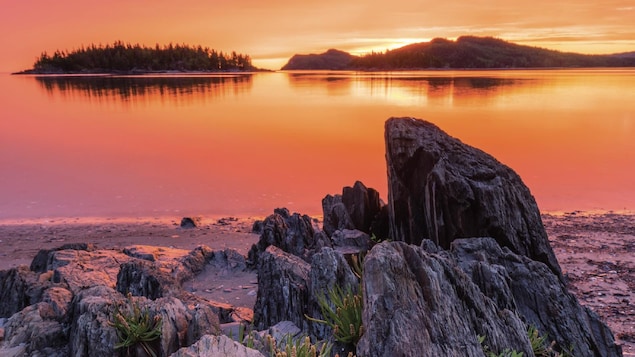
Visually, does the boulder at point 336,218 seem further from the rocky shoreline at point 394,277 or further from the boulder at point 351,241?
the boulder at point 351,241

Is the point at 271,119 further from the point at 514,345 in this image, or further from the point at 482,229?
the point at 514,345

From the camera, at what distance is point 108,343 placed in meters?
4.88

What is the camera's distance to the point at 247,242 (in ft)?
42.7

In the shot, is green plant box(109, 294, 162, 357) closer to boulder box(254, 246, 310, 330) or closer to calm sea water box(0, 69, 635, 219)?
boulder box(254, 246, 310, 330)

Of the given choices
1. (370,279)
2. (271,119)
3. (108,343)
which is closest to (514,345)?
(370,279)

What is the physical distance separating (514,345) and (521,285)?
7.31 feet

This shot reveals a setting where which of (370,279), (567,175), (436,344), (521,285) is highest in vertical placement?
(370,279)

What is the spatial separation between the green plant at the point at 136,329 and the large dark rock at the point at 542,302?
4.28m

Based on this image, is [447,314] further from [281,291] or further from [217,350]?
[281,291]

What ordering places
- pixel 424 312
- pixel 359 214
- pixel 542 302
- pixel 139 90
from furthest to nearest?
pixel 139 90
pixel 359 214
pixel 542 302
pixel 424 312

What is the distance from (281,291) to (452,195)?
4138 millimetres

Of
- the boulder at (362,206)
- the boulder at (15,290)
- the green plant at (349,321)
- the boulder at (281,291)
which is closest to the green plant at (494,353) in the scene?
the green plant at (349,321)

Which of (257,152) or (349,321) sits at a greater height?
(349,321)

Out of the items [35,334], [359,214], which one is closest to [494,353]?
[35,334]
